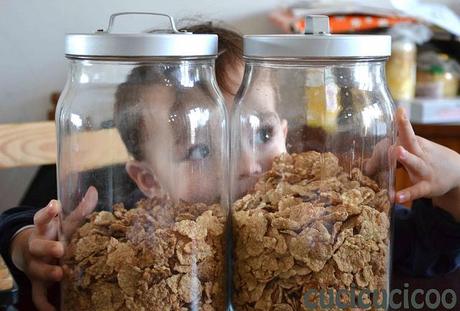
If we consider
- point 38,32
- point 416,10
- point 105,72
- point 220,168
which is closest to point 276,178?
point 220,168

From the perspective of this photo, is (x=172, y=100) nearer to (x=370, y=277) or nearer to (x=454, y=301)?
(x=370, y=277)

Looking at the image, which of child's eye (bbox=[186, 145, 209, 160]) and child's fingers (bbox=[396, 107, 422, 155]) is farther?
child's fingers (bbox=[396, 107, 422, 155])

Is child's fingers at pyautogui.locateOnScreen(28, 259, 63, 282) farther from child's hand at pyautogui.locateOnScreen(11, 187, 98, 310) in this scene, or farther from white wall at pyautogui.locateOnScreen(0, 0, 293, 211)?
white wall at pyautogui.locateOnScreen(0, 0, 293, 211)

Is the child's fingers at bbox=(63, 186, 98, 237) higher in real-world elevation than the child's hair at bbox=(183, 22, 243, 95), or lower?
lower

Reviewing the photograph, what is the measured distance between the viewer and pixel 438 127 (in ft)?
4.98

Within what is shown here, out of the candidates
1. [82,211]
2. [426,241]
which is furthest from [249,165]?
[426,241]

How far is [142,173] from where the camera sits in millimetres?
506

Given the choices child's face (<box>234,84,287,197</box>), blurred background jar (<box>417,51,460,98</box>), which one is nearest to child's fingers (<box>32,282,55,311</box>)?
child's face (<box>234,84,287,197</box>)

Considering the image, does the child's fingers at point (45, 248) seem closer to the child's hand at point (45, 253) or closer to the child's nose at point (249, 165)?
the child's hand at point (45, 253)

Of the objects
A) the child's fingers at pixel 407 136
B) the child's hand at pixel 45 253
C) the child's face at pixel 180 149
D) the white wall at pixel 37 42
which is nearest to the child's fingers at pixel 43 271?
the child's hand at pixel 45 253

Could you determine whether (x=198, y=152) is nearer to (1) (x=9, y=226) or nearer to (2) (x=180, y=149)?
(2) (x=180, y=149)

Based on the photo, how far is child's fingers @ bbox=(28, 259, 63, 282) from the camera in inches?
21.7

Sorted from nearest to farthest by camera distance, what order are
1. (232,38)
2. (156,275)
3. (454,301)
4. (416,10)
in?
(156,275) → (454,301) → (232,38) → (416,10)

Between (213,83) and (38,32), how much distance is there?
1.03 meters
